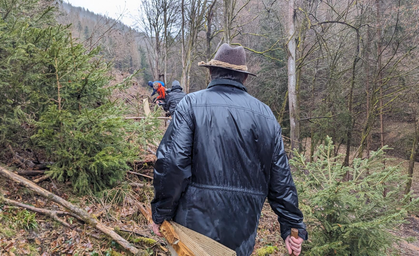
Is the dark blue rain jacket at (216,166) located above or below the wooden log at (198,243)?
above

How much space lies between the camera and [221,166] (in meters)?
1.63

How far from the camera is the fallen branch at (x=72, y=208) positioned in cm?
313

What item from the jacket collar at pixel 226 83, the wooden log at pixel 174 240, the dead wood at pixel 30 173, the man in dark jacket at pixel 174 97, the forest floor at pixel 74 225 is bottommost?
the forest floor at pixel 74 225

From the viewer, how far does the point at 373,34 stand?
11.1m

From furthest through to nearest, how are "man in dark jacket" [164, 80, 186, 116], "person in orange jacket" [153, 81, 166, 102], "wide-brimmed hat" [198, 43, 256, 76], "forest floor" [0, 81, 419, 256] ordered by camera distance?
"person in orange jacket" [153, 81, 166, 102] → "man in dark jacket" [164, 80, 186, 116] → "forest floor" [0, 81, 419, 256] → "wide-brimmed hat" [198, 43, 256, 76]

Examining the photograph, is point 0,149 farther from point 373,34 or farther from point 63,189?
point 373,34

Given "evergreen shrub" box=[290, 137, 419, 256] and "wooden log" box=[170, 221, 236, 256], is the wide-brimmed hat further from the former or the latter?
"evergreen shrub" box=[290, 137, 419, 256]

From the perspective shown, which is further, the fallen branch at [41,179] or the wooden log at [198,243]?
the fallen branch at [41,179]

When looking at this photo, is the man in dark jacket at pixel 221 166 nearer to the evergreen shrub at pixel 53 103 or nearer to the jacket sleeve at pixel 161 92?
the evergreen shrub at pixel 53 103

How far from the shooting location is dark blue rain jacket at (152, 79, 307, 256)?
1616 millimetres

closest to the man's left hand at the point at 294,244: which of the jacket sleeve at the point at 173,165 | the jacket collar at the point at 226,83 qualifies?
the jacket sleeve at the point at 173,165

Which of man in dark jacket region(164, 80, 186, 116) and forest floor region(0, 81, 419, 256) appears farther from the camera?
→ man in dark jacket region(164, 80, 186, 116)

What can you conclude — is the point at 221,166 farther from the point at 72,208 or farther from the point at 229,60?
the point at 72,208

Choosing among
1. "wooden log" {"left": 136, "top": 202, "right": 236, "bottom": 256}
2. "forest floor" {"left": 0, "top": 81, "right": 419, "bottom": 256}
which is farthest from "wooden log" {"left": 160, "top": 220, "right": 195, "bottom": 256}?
"forest floor" {"left": 0, "top": 81, "right": 419, "bottom": 256}
